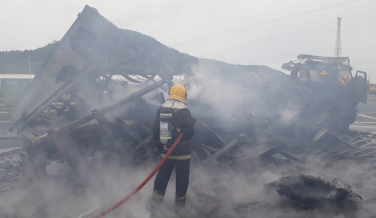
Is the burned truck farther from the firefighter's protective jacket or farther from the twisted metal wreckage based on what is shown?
the firefighter's protective jacket

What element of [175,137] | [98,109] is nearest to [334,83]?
[98,109]

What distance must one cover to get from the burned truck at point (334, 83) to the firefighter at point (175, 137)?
24.2 ft

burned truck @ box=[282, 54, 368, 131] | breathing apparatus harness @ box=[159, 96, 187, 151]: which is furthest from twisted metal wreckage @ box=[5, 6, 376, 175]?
burned truck @ box=[282, 54, 368, 131]

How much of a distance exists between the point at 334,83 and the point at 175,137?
→ 29.8 feet

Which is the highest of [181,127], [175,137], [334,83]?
[334,83]

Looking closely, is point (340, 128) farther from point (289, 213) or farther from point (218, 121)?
point (289, 213)

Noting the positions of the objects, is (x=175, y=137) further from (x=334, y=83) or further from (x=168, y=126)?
(x=334, y=83)

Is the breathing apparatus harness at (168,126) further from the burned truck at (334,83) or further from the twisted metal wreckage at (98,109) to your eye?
the burned truck at (334,83)

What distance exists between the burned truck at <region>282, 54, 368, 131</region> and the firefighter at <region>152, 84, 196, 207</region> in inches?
291

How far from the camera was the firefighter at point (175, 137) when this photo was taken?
4105mm

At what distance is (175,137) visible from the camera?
4148mm

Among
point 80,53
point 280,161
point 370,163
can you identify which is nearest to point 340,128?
point 370,163

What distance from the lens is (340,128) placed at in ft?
34.1

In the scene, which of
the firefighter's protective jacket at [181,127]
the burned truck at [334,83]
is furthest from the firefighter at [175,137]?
the burned truck at [334,83]
